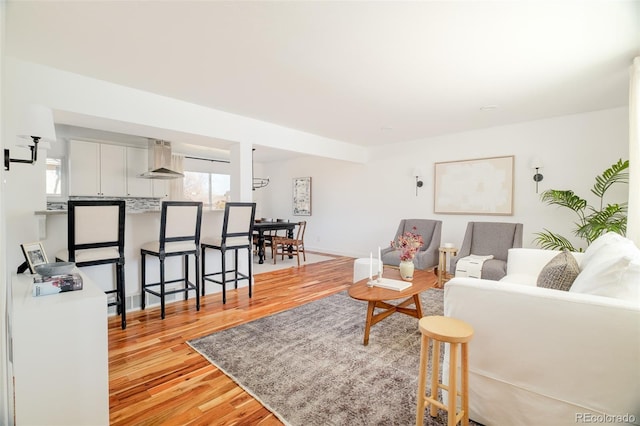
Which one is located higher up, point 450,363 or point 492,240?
point 492,240

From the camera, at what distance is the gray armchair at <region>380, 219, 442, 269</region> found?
442 cm

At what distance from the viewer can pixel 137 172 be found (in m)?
5.73

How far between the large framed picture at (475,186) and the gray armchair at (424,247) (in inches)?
24.6

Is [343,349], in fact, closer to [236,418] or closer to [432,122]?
[236,418]

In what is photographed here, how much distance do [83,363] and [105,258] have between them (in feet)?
4.95

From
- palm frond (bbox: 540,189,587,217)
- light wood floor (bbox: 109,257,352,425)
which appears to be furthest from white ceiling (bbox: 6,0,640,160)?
light wood floor (bbox: 109,257,352,425)

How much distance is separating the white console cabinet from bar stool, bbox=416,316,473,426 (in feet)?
5.07

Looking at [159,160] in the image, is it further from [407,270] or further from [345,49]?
[407,270]

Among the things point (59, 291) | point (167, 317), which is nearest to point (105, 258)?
point (167, 317)

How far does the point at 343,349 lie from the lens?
2.38 meters

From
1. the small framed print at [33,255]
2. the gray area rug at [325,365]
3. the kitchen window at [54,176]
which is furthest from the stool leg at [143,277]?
the kitchen window at [54,176]

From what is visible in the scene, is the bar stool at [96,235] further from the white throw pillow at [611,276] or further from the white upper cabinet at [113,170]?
the white throw pillow at [611,276]

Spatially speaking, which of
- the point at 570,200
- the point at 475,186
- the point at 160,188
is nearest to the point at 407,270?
the point at 570,200

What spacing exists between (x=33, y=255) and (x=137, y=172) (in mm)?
4409
